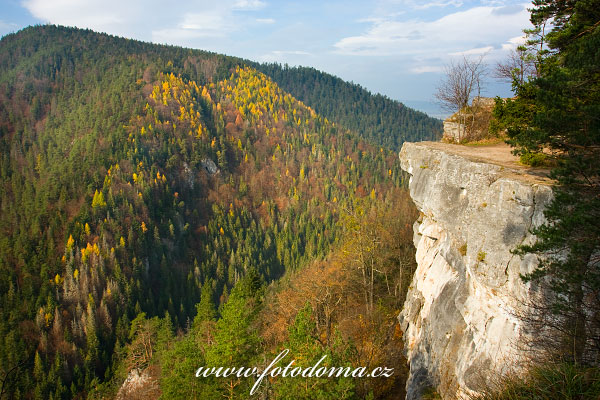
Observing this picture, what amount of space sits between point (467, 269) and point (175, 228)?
118014 millimetres

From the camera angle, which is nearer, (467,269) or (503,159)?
(467,269)

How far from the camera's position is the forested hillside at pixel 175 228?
910 inches

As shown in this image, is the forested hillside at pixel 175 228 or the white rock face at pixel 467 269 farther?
the forested hillside at pixel 175 228

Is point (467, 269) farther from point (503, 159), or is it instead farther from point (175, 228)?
point (175, 228)

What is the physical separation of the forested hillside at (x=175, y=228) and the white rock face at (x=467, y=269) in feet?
10.6

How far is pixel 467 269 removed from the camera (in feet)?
38.2

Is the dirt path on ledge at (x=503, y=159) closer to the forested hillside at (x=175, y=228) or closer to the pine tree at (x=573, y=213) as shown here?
the pine tree at (x=573, y=213)

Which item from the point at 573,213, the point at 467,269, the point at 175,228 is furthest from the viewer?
the point at 175,228

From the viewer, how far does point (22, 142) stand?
15612 cm

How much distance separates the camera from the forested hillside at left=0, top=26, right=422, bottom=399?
23109 mm

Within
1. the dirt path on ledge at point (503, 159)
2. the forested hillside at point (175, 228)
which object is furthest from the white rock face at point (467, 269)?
the forested hillside at point (175, 228)

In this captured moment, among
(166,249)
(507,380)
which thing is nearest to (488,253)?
(507,380)

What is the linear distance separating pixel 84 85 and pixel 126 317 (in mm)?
152971

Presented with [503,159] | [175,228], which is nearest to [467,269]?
[503,159]
